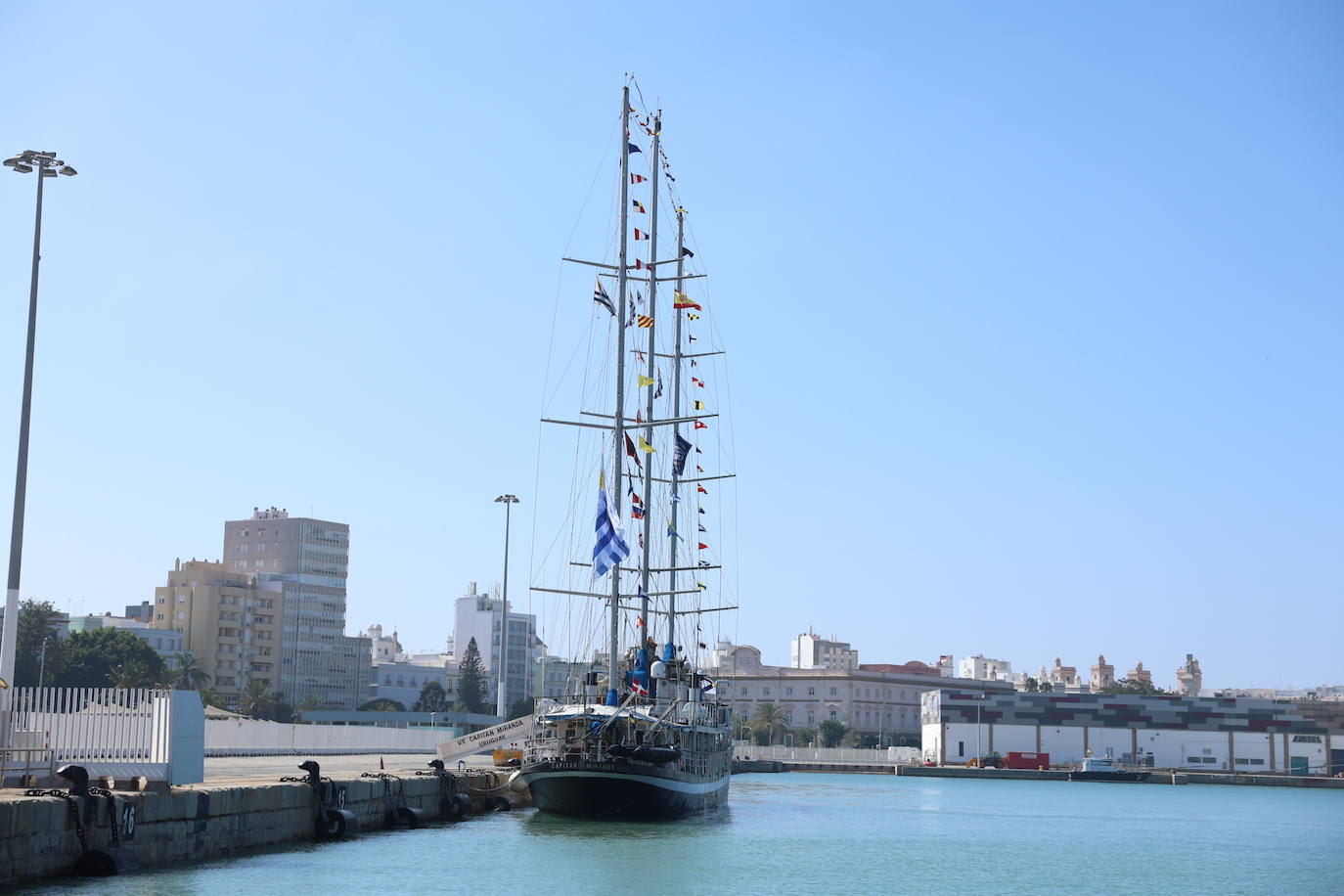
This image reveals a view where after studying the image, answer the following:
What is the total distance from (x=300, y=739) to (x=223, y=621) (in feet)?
349

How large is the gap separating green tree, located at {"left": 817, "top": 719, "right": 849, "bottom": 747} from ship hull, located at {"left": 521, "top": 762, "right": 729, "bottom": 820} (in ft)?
437

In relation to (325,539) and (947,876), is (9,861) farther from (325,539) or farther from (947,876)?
(325,539)

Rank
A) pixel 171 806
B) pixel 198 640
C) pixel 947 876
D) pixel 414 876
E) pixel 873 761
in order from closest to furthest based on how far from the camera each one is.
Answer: pixel 171 806, pixel 414 876, pixel 947 876, pixel 873 761, pixel 198 640

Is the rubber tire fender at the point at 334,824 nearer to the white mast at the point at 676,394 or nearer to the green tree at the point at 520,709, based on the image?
the white mast at the point at 676,394

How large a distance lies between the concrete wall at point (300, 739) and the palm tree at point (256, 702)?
7042 cm

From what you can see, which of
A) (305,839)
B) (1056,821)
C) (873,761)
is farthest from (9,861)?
(873,761)

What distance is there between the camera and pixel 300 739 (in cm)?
6881

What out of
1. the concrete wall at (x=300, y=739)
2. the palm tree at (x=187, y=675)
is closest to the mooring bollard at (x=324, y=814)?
the concrete wall at (x=300, y=739)

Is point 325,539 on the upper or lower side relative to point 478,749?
upper

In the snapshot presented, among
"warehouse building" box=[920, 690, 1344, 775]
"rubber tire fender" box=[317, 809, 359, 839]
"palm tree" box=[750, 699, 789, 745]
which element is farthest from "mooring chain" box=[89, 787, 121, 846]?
"palm tree" box=[750, 699, 789, 745]

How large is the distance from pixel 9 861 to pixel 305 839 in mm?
13557

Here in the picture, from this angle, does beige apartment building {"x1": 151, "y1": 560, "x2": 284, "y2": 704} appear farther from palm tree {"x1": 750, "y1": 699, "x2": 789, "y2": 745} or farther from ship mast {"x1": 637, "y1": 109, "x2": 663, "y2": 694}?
ship mast {"x1": 637, "y1": 109, "x2": 663, "y2": 694}

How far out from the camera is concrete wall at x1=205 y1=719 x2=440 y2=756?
204 ft

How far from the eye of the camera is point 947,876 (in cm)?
3897
